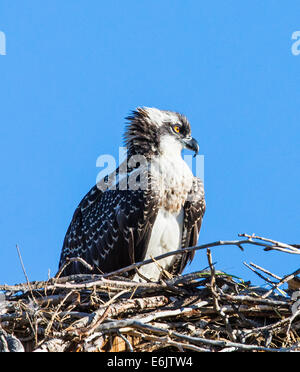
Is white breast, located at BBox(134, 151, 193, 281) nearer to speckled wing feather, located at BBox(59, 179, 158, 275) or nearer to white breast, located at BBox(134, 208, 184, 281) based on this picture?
white breast, located at BBox(134, 208, 184, 281)

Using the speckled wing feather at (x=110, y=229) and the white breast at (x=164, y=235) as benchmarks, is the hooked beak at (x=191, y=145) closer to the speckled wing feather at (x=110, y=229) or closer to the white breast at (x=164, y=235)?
the white breast at (x=164, y=235)

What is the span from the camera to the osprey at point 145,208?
9.34 metres

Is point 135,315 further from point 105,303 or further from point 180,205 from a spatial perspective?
point 180,205

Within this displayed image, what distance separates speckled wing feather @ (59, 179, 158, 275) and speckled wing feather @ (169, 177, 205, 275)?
546mm

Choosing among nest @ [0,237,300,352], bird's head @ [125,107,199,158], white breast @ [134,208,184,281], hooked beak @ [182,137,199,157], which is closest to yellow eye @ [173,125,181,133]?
bird's head @ [125,107,199,158]

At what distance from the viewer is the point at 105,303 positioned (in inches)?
271

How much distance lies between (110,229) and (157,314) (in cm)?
293

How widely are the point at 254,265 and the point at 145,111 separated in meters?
3.90

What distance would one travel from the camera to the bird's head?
9891 millimetres

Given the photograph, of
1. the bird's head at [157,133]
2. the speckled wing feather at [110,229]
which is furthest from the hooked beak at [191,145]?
the speckled wing feather at [110,229]

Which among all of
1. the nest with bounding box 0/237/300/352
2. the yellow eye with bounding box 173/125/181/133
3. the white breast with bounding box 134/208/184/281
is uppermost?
the yellow eye with bounding box 173/125/181/133

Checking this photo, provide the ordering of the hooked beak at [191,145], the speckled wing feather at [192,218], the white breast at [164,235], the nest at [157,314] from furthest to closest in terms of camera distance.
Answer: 1. the hooked beak at [191,145]
2. the speckled wing feather at [192,218]
3. the white breast at [164,235]
4. the nest at [157,314]

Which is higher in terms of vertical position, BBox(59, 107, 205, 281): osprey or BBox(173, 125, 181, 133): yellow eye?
BBox(173, 125, 181, 133): yellow eye
